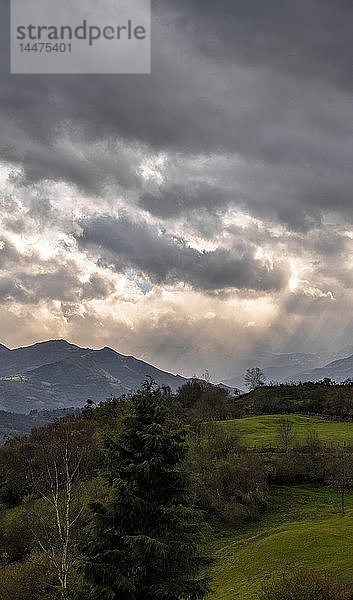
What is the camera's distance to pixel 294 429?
4262 inches

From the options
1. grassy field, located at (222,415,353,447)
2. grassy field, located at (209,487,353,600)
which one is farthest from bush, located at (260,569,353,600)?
grassy field, located at (222,415,353,447)

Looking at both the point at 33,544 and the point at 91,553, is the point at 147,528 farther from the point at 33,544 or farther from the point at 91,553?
the point at 33,544

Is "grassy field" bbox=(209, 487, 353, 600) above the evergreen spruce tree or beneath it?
beneath

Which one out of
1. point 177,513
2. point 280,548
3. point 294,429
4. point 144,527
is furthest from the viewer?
point 294,429

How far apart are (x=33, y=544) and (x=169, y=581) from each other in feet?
132

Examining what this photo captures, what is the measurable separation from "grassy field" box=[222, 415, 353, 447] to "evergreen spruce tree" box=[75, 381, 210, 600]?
7272 centimetres

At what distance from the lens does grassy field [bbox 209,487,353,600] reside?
3803cm

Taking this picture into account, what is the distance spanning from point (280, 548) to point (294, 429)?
218 feet

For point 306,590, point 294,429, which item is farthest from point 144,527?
point 294,429

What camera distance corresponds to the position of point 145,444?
2184cm

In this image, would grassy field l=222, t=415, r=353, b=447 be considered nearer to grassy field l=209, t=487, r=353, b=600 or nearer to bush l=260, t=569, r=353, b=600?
grassy field l=209, t=487, r=353, b=600

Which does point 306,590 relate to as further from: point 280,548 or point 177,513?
point 280,548

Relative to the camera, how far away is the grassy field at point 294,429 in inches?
3693

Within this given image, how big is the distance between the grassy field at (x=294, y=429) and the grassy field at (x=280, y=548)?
30657 millimetres
